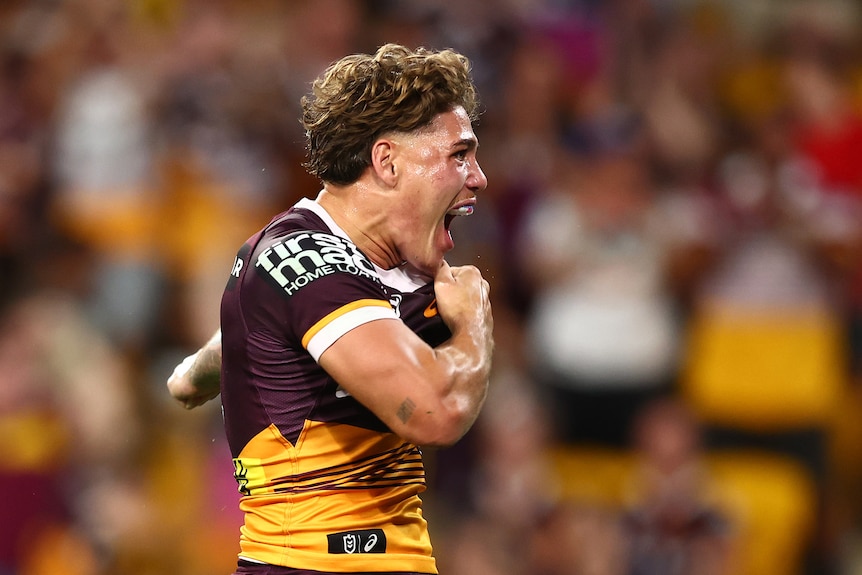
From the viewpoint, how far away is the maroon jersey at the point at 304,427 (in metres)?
3.37

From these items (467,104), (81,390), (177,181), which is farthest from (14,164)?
(467,104)

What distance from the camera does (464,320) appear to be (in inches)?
139

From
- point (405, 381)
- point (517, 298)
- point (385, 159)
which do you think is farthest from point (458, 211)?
point (517, 298)

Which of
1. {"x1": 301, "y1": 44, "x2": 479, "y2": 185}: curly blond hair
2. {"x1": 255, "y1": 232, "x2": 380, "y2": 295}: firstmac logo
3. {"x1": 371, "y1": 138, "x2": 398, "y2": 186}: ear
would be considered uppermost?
{"x1": 301, "y1": 44, "x2": 479, "y2": 185}: curly blond hair

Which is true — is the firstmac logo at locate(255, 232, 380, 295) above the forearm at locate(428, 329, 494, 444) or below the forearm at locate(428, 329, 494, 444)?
above

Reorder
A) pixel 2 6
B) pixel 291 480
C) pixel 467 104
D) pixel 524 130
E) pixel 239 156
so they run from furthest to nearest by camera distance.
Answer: pixel 2 6, pixel 524 130, pixel 239 156, pixel 467 104, pixel 291 480

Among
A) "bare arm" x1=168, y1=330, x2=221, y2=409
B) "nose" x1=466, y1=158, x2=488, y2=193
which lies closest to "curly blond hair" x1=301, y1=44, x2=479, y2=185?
"nose" x1=466, y1=158, x2=488, y2=193

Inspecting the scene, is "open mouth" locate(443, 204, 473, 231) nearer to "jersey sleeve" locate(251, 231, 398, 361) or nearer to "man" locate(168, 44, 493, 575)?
"man" locate(168, 44, 493, 575)

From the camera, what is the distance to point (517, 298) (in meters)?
9.26

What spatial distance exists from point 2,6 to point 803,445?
6807mm

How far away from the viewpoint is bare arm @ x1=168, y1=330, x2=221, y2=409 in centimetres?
396

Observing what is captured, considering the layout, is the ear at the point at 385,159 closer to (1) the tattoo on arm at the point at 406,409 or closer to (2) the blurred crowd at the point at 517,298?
(1) the tattoo on arm at the point at 406,409

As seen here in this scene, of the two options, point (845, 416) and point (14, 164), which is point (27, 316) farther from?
point (845, 416)

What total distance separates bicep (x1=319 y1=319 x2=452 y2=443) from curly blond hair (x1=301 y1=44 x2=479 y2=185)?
1.86 ft
